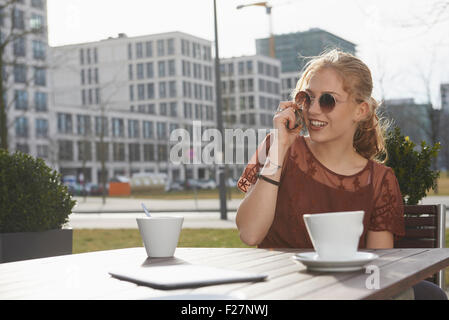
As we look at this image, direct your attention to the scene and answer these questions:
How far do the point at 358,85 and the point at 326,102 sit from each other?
243 mm

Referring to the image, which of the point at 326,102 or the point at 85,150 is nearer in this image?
the point at 326,102

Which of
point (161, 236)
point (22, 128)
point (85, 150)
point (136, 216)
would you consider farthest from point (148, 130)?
point (161, 236)

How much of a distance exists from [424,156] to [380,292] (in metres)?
3.05

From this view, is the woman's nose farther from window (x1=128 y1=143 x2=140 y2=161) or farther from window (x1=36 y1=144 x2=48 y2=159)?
window (x1=128 y1=143 x2=140 y2=161)

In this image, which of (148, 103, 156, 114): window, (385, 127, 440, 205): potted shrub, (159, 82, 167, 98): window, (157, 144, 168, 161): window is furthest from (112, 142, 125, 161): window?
(385, 127, 440, 205): potted shrub

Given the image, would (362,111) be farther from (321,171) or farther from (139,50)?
(139,50)

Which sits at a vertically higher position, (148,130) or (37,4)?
(37,4)

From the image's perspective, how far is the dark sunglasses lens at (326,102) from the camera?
9.29 feet

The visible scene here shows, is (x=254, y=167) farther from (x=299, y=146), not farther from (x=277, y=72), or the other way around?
(x=277, y=72)

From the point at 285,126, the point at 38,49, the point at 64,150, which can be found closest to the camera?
the point at 285,126

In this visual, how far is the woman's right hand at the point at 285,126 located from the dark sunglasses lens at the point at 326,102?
14 cm

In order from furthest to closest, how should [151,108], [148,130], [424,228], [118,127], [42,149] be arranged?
[151,108], [148,130], [118,127], [42,149], [424,228]

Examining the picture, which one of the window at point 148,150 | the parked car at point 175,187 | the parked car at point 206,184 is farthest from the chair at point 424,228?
the window at point 148,150

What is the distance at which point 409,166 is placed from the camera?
4.37 metres
